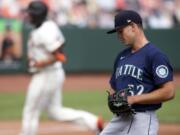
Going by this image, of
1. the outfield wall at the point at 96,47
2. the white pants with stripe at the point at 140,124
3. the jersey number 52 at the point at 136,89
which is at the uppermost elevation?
the outfield wall at the point at 96,47

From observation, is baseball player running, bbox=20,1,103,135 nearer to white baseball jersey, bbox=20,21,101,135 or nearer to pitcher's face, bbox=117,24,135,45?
white baseball jersey, bbox=20,21,101,135

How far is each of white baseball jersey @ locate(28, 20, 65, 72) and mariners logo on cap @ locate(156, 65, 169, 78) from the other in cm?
329

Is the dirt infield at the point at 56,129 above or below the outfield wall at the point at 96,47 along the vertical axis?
below

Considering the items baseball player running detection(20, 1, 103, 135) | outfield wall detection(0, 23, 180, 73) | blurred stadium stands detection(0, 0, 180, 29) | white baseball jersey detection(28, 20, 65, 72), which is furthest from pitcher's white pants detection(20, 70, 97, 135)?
blurred stadium stands detection(0, 0, 180, 29)

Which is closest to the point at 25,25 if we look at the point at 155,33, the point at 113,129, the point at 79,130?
the point at 155,33

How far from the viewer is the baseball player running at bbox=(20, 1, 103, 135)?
8461 mm

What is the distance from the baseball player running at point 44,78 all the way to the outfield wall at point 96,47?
11.0 meters

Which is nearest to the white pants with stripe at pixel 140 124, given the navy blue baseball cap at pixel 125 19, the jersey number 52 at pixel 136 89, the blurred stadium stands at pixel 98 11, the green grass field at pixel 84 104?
the jersey number 52 at pixel 136 89

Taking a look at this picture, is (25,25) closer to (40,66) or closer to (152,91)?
(40,66)

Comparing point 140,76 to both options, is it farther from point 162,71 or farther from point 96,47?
point 96,47

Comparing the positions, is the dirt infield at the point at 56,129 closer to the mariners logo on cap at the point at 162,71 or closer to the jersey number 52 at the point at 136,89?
the jersey number 52 at the point at 136,89

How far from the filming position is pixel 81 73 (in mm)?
20078

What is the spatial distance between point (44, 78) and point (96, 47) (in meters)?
11.6

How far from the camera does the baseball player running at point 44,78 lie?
8461 millimetres
